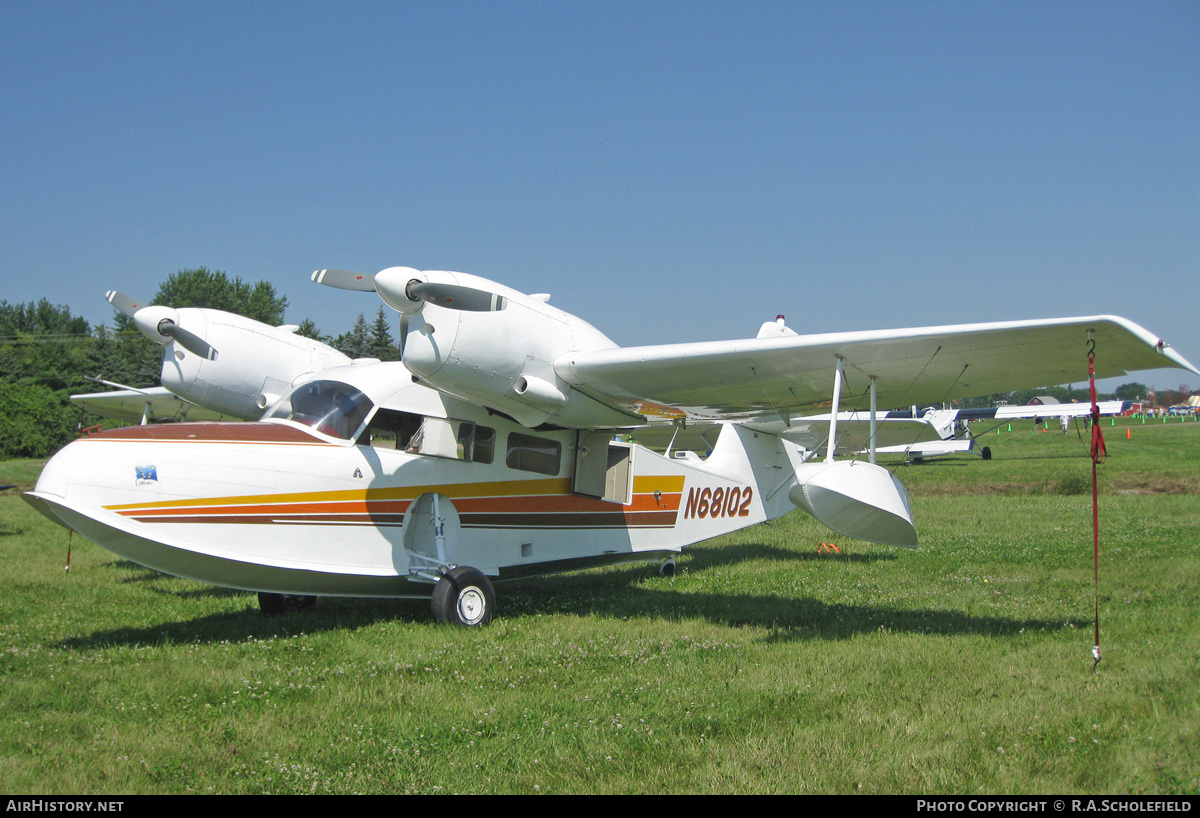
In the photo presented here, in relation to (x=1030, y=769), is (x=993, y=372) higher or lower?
higher

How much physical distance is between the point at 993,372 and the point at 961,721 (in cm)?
368

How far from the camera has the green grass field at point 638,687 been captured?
4133 mm

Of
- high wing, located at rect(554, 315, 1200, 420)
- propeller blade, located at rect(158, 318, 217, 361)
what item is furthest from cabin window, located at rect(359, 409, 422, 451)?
propeller blade, located at rect(158, 318, 217, 361)

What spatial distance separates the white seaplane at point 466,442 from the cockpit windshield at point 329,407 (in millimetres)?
19

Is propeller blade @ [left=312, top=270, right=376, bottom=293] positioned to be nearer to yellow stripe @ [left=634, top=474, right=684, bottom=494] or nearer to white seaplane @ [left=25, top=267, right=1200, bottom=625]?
white seaplane @ [left=25, top=267, right=1200, bottom=625]

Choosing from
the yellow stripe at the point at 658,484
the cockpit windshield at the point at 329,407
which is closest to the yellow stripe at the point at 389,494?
the cockpit windshield at the point at 329,407

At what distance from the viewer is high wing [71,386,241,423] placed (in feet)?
39.2

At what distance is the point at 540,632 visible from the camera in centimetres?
759

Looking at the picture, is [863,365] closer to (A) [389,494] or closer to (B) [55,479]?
(A) [389,494]

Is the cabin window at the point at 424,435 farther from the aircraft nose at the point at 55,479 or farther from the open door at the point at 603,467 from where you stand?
the aircraft nose at the point at 55,479

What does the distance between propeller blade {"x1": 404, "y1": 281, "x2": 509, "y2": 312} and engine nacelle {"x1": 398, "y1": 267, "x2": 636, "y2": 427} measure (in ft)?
0.04
